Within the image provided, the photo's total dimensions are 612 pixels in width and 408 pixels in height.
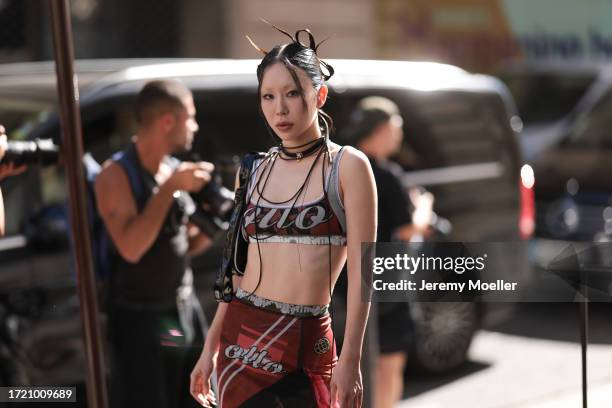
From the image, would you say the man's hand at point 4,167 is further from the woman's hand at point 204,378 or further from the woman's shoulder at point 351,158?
the woman's shoulder at point 351,158

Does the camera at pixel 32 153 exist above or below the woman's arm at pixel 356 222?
above

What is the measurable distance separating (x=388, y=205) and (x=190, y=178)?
1212 millimetres

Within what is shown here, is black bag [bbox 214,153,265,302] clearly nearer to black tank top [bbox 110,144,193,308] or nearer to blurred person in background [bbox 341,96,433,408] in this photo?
black tank top [bbox 110,144,193,308]

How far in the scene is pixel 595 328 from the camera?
2953 mm

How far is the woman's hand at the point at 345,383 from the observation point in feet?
7.73

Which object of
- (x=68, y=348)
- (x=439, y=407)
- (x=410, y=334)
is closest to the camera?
(x=68, y=348)

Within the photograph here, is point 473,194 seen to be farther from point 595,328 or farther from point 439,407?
point 595,328

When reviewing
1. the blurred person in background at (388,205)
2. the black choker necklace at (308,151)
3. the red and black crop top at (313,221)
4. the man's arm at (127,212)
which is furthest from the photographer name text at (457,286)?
the blurred person in background at (388,205)

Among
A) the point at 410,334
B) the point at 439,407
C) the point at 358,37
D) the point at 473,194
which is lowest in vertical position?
the point at 439,407

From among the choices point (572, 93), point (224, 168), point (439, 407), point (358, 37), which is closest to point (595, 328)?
point (224, 168)

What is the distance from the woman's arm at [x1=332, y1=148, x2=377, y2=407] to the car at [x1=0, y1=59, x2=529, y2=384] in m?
1.14

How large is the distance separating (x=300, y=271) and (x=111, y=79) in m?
2.02

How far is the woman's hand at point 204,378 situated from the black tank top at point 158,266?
926mm

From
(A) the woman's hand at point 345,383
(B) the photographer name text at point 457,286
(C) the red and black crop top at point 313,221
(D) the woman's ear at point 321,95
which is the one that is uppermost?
(D) the woman's ear at point 321,95
